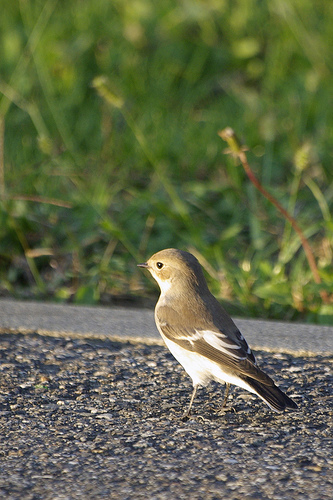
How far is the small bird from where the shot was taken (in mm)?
3445

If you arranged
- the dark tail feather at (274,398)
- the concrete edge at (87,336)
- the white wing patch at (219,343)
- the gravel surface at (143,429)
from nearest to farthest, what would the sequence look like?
the gravel surface at (143,429), the dark tail feather at (274,398), the white wing patch at (219,343), the concrete edge at (87,336)

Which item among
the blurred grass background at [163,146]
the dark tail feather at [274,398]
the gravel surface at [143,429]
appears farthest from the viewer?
the blurred grass background at [163,146]

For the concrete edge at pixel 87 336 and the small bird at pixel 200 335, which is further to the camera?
the concrete edge at pixel 87 336

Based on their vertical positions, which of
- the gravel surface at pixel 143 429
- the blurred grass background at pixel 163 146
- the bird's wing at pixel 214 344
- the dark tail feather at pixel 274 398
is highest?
the blurred grass background at pixel 163 146

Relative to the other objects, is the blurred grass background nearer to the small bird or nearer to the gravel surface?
the small bird

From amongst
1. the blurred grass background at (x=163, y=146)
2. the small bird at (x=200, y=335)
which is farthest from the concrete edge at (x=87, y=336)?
the blurred grass background at (x=163, y=146)

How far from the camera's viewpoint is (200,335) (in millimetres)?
3734

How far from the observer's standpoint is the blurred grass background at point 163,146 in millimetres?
5672

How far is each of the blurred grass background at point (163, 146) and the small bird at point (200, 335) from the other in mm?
1062

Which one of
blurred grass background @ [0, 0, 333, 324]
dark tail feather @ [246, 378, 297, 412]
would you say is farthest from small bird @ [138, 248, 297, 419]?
blurred grass background @ [0, 0, 333, 324]

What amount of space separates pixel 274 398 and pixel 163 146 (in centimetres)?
429

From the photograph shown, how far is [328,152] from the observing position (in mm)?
7145

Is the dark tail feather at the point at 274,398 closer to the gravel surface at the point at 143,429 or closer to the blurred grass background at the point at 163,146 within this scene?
the gravel surface at the point at 143,429

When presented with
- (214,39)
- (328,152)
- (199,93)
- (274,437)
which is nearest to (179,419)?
(274,437)
